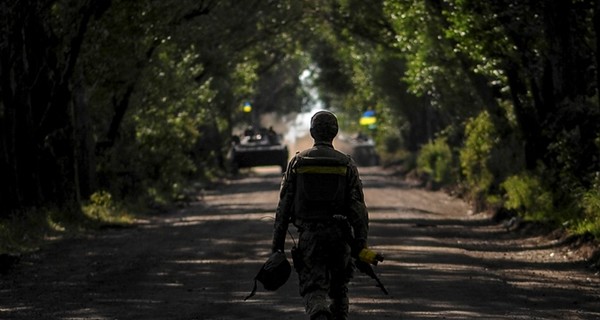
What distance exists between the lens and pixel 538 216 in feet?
86.3

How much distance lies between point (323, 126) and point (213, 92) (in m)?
42.8

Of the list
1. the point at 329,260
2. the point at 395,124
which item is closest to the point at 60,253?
the point at 329,260

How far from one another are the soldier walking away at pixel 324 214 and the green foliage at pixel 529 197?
46.7 feet

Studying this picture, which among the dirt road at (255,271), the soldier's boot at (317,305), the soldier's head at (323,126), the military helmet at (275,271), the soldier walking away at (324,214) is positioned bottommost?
the dirt road at (255,271)

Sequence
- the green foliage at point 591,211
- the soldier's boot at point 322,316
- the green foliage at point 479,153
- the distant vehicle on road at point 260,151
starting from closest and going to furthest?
the soldier's boot at point 322,316, the green foliage at point 591,211, the green foliage at point 479,153, the distant vehicle on road at point 260,151

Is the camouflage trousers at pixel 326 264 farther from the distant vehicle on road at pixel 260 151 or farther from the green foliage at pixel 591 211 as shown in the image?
the distant vehicle on road at pixel 260 151

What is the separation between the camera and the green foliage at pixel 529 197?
26.1m

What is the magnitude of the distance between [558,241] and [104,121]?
57.9ft

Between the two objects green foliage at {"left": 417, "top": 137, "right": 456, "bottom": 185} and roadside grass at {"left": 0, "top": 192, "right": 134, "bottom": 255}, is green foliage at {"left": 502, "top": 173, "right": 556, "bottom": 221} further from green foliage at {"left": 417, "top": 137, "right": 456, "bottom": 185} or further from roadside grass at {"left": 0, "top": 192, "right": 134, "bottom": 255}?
green foliage at {"left": 417, "top": 137, "right": 456, "bottom": 185}

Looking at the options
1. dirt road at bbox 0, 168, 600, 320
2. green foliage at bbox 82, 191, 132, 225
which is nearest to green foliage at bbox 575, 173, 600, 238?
dirt road at bbox 0, 168, 600, 320

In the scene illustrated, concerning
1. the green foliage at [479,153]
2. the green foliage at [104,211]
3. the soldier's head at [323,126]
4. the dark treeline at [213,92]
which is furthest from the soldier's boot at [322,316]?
the green foliage at [479,153]

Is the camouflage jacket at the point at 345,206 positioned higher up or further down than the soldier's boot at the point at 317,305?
higher up

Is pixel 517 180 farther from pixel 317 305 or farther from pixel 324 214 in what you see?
pixel 317 305

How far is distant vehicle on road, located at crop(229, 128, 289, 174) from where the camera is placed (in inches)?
2292
